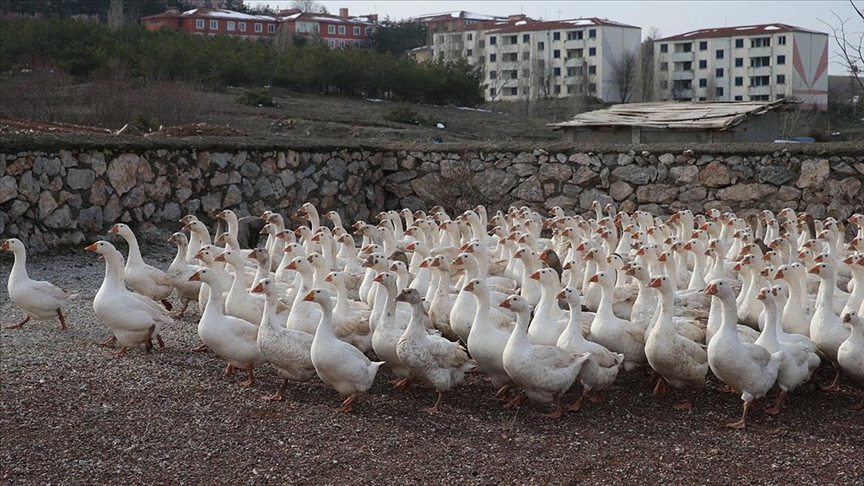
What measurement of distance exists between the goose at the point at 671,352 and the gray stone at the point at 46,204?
27.3ft

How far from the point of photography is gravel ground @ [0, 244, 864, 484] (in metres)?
5.35

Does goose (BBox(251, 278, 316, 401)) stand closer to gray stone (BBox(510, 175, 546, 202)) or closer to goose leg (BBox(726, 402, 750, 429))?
goose leg (BBox(726, 402, 750, 429))

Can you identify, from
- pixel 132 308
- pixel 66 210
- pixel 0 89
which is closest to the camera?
pixel 132 308

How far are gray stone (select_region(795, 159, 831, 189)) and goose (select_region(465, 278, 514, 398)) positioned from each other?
26.5 ft

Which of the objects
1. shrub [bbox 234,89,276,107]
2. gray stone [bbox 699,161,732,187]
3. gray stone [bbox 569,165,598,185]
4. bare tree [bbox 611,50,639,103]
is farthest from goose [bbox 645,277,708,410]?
bare tree [bbox 611,50,639,103]

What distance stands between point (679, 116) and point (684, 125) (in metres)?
1.04

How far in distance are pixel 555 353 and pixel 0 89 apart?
20487mm

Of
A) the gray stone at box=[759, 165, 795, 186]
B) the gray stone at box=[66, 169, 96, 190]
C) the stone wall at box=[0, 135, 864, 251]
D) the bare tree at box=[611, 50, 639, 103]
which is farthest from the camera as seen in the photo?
the bare tree at box=[611, 50, 639, 103]

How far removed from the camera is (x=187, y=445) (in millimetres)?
5824

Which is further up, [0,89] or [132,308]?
[0,89]

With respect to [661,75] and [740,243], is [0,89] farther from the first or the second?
[661,75]

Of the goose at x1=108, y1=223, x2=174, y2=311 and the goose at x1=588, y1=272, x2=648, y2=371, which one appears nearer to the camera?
the goose at x1=588, y1=272, x2=648, y2=371

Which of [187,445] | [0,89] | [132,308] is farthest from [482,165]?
[0,89]

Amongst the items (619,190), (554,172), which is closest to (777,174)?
(619,190)
